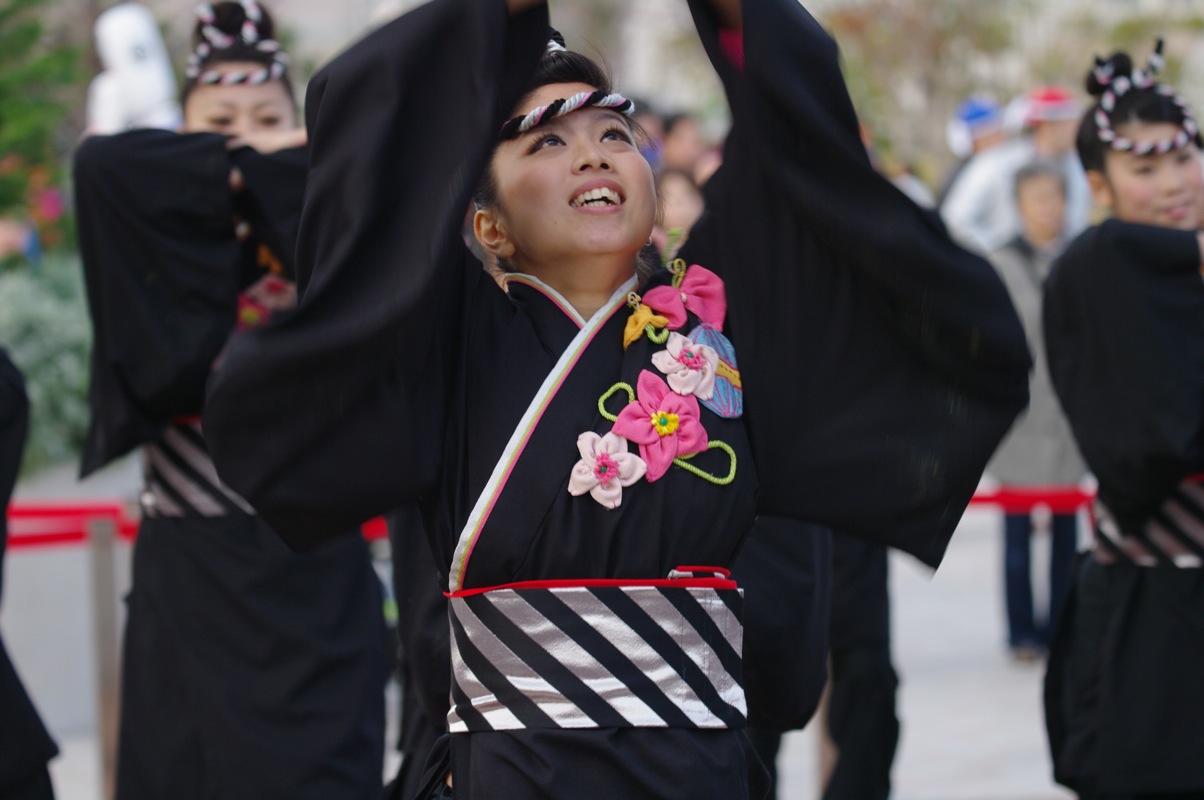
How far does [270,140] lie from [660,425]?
206 cm

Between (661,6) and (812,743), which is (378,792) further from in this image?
(661,6)

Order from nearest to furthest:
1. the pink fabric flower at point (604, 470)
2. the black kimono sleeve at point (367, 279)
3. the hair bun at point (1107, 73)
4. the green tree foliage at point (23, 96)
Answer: the black kimono sleeve at point (367, 279) < the pink fabric flower at point (604, 470) < the hair bun at point (1107, 73) < the green tree foliage at point (23, 96)

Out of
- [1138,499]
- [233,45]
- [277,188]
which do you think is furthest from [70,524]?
[1138,499]

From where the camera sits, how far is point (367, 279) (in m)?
2.42

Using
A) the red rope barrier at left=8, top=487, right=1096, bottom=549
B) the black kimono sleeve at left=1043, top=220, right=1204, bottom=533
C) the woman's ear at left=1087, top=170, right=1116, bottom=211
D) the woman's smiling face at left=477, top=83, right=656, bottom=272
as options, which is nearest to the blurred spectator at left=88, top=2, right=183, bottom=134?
the red rope barrier at left=8, top=487, right=1096, bottom=549

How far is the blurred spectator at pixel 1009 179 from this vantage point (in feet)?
32.3

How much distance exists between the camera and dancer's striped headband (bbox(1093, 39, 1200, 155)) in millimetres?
4211

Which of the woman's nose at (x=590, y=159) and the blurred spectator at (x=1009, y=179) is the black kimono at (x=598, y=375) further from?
the blurred spectator at (x=1009, y=179)

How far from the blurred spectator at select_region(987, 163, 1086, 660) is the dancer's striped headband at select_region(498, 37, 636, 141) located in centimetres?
512

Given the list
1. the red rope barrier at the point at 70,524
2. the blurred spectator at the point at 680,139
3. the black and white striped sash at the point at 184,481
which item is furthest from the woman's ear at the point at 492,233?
the blurred spectator at the point at 680,139

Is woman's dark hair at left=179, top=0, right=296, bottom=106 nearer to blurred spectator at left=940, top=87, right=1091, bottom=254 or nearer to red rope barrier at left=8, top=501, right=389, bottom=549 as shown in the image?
red rope barrier at left=8, top=501, right=389, bottom=549

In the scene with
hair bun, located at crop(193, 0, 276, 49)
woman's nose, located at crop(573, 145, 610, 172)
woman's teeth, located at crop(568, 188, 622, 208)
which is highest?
hair bun, located at crop(193, 0, 276, 49)

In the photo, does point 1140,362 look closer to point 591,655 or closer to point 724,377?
point 724,377

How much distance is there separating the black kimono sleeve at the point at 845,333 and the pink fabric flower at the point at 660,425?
0.13 meters
